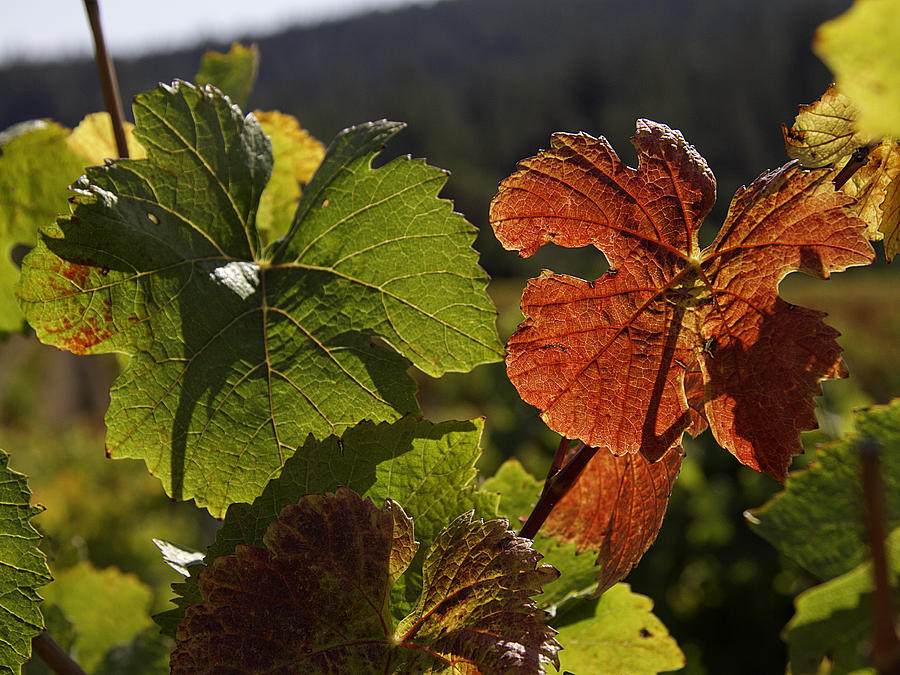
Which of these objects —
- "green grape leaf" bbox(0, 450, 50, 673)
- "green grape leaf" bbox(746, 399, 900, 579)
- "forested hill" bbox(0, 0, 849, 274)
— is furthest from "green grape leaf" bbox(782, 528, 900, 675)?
"forested hill" bbox(0, 0, 849, 274)

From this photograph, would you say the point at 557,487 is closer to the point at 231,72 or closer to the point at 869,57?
the point at 869,57

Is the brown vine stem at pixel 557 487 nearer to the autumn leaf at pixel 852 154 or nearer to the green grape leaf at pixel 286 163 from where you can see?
the autumn leaf at pixel 852 154

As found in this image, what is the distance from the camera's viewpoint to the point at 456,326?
2.00 ft

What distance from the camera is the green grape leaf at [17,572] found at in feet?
1.69

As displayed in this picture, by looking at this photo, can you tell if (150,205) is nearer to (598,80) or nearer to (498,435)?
(498,435)

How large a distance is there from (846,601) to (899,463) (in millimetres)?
106

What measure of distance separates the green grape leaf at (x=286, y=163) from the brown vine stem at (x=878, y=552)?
0.74 metres

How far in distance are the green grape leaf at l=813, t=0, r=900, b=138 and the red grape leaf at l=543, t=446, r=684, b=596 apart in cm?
33

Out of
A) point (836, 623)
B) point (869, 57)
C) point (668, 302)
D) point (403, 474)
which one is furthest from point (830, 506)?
point (869, 57)

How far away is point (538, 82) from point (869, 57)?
4630 centimetres

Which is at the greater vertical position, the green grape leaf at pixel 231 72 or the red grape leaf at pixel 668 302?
the green grape leaf at pixel 231 72

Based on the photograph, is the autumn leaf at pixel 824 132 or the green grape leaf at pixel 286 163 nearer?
the autumn leaf at pixel 824 132

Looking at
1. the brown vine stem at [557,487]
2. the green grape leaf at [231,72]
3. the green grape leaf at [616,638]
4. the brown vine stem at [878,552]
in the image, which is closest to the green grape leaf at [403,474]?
the brown vine stem at [557,487]

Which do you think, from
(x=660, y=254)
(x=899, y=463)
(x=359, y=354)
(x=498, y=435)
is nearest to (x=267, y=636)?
(x=359, y=354)
